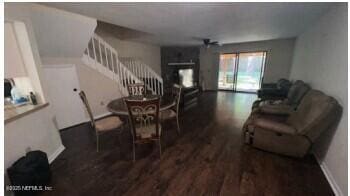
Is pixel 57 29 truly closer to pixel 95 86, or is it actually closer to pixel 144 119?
pixel 95 86

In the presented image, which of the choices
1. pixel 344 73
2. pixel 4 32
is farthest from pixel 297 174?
pixel 4 32

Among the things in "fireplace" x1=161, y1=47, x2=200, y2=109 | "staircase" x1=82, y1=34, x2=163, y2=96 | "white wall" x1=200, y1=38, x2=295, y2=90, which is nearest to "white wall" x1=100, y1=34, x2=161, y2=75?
"fireplace" x1=161, y1=47, x2=200, y2=109

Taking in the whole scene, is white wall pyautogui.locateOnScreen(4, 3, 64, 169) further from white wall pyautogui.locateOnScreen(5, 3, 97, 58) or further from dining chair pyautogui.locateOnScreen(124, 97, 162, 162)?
dining chair pyautogui.locateOnScreen(124, 97, 162, 162)

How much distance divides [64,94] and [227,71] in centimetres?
666

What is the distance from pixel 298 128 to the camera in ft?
6.53

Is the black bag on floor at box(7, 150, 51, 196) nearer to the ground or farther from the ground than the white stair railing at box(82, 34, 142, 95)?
nearer to the ground

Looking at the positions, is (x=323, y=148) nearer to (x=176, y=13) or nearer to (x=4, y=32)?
(x=176, y=13)

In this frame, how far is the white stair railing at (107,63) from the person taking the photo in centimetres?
377

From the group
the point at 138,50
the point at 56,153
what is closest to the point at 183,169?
the point at 56,153

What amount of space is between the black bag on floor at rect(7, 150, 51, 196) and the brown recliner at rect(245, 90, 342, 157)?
2.77 m

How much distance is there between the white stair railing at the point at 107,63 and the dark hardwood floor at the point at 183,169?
1.77m

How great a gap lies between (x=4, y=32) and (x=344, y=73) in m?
4.02

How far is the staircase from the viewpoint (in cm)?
378

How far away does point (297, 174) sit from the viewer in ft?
6.27
